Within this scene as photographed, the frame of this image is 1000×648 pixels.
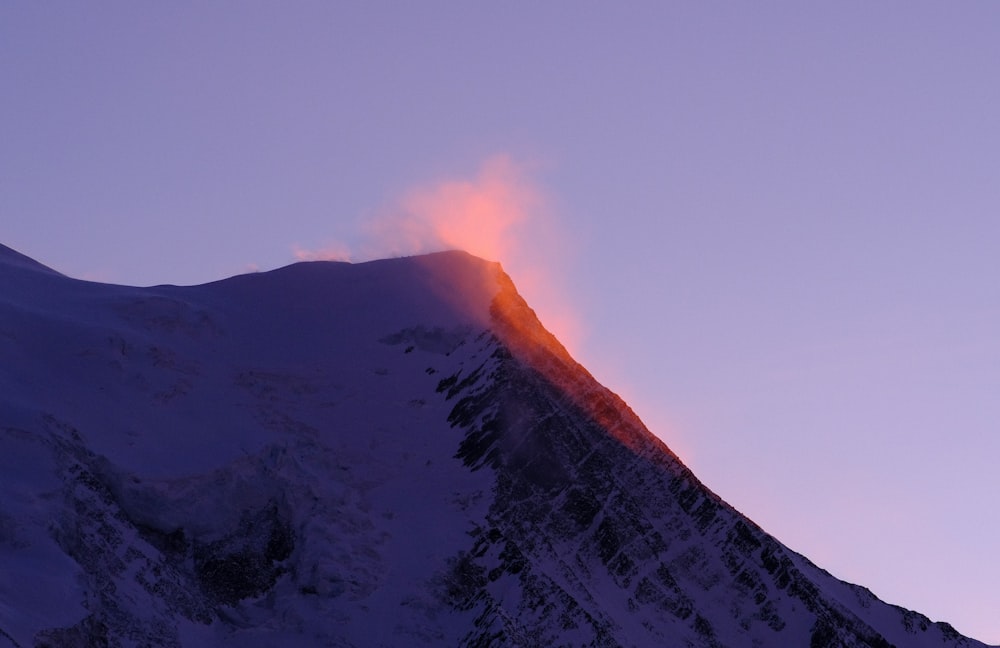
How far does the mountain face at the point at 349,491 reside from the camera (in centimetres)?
9169

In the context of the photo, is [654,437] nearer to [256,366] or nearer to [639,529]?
[639,529]

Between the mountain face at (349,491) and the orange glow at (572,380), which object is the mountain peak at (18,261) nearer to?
the mountain face at (349,491)

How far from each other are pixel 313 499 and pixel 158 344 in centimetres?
1684

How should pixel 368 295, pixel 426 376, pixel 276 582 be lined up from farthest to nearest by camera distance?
pixel 368 295
pixel 426 376
pixel 276 582

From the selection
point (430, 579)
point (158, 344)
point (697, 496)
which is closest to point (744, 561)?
point (697, 496)

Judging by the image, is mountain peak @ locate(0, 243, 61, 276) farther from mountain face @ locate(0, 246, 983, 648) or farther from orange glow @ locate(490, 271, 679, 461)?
orange glow @ locate(490, 271, 679, 461)

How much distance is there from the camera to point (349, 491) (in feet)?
336

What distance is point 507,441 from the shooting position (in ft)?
358

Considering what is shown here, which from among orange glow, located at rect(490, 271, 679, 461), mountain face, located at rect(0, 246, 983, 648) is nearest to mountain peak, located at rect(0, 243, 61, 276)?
mountain face, located at rect(0, 246, 983, 648)

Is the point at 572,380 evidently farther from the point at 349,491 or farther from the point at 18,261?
the point at 18,261

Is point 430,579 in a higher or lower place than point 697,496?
lower

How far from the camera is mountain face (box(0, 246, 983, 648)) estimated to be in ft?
301

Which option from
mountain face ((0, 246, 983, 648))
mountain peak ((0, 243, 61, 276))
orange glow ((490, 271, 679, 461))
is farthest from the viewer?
mountain peak ((0, 243, 61, 276))

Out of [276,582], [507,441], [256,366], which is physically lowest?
[276,582]
